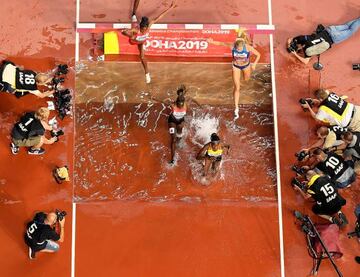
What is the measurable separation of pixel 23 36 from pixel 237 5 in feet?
16.8

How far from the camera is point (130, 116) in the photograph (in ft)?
37.6

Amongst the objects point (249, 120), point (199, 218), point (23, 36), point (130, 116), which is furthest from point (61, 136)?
point (249, 120)

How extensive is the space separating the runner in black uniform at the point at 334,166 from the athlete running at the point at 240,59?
2.11 m

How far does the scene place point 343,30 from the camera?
467 inches

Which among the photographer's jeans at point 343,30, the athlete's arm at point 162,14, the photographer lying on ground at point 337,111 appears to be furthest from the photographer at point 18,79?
the photographer's jeans at point 343,30

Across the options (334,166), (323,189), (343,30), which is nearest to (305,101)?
(334,166)

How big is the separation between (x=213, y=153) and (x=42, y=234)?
3.71m

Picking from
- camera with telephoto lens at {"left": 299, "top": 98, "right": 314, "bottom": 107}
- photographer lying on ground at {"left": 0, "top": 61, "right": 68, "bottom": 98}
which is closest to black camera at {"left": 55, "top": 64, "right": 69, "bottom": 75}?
photographer lying on ground at {"left": 0, "top": 61, "right": 68, "bottom": 98}

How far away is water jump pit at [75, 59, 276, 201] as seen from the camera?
11.1 meters

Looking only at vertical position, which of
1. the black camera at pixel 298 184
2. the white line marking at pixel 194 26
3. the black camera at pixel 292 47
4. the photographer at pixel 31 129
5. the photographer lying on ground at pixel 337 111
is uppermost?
the white line marking at pixel 194 26

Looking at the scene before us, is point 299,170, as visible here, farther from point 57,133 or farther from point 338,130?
point 57,133

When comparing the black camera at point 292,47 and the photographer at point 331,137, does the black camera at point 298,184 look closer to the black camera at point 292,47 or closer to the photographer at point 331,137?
the photographer at point 331,137

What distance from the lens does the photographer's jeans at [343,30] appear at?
38.6 feet

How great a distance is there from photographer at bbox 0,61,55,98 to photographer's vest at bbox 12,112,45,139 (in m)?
0.64
